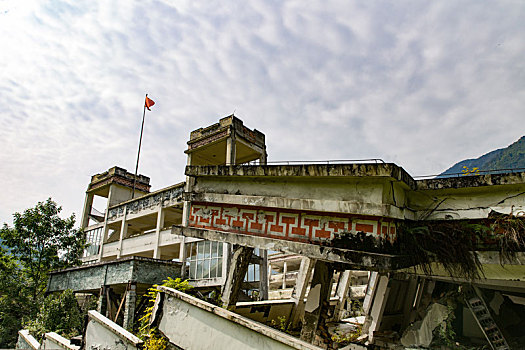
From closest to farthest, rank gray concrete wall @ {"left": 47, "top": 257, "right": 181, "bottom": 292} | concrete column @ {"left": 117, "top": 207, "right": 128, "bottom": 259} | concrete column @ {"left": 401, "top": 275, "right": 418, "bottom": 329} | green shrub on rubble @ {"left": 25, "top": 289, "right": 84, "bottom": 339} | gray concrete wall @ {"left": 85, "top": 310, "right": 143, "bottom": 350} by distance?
gray concrete wall @ {"left": 85, "top": 310, "right": 143, "bottom": 350}
concrete column @ {"left": 401, "top": 275, "right": 418, "bottom": 329}
gray concrete wall @ {"left": 47, "top": 257, "right": 181, "bottom": 292}
green shrub on rubble @ {"left": 25, "top": 289, "right": 84, "bottom": 339}
concrete column @ {"left": 117, "top": 207, "right": 128, "bottom": 259}

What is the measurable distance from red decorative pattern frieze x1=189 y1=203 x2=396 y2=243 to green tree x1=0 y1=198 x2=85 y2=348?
14856 millimetres

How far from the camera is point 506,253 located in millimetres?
4234

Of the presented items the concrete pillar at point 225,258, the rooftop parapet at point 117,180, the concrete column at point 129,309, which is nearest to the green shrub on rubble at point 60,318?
the concrete column at point 129,309

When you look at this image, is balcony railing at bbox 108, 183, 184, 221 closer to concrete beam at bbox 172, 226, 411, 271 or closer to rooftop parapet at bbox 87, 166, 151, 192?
rooftop parapet at bbox 87, 166, 151, 192

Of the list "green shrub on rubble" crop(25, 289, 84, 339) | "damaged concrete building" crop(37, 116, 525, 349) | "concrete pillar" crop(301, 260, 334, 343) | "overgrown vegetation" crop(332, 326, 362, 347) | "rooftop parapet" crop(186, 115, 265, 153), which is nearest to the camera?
"damaged concrete building" crop(37, 116, 525, 349)

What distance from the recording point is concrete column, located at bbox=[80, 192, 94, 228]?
2516cm

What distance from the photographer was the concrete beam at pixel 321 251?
4125 millimetres

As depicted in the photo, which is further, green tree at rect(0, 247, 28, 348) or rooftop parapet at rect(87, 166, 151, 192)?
rooftop parapet at rect(87, 166, 151, 192)

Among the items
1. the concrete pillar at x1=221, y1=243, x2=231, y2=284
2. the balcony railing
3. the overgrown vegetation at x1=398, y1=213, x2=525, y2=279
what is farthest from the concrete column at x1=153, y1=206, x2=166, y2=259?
the overgrown vegetation at x1=398, y1=213, x2=525, y2=279

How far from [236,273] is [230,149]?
33.6 ft

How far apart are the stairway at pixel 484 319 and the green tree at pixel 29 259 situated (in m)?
17.9

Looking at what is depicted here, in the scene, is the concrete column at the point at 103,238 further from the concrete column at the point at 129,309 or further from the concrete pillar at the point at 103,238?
the concrete column at the point at 129,309

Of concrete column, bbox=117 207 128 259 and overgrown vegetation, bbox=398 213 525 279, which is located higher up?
concrete column, bbox=117 207 128 259

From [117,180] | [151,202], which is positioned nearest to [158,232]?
[151,202]
